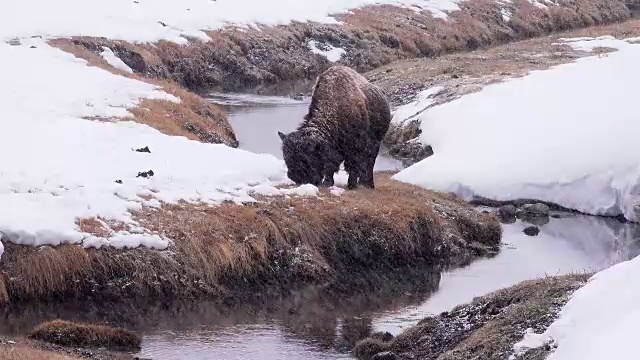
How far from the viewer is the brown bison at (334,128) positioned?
20344 mm

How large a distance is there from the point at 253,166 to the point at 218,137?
6.16 m

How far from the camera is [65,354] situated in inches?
488

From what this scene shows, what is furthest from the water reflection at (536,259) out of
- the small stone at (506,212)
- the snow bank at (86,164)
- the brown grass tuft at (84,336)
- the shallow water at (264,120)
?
the shallow water at (264,120)

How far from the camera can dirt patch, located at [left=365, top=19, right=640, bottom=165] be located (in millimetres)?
32438

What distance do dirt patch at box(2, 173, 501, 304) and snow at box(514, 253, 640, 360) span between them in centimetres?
738

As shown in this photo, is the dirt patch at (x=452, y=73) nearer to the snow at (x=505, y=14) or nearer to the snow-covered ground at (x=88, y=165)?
the snow at (x=505, y=14)

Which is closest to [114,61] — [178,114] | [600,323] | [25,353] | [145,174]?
[178,114]

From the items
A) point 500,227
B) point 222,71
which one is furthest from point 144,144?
point 222,71

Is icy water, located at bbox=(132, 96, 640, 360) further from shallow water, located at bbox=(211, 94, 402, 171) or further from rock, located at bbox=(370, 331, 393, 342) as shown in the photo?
shallow water, located at bbox=(211, 94, 402, 171)

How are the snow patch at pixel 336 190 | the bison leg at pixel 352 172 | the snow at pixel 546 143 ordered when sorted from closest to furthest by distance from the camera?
the snow patch at pixel 336 190 → the bison leg at pixel 352 172 → the snow at pixel 546 143

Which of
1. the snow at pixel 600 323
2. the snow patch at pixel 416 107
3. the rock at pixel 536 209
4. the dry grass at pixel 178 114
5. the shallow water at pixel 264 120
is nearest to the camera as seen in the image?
the snow at pixel 600 323

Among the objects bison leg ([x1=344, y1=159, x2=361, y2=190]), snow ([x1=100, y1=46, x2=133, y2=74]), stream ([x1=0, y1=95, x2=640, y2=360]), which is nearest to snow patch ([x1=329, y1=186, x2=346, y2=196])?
bison leg ([x1=344, y1=159, x2=361, y2=190])

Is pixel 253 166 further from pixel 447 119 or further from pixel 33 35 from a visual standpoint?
pixel 33 35

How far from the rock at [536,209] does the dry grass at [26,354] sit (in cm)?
1494
